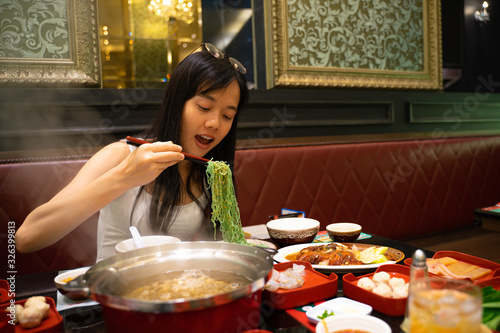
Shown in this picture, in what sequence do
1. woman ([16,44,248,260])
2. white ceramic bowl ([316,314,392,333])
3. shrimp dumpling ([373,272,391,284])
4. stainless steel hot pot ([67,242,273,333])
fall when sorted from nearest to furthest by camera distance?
stainless steel hot pot ([67,242,273,333]) < white ceramic bowl ([316,314,392,333]) < shrimp dumpling ([373,272,391,284]) < woman ([16,44,248,260])

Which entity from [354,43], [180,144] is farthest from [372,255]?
[354,43]

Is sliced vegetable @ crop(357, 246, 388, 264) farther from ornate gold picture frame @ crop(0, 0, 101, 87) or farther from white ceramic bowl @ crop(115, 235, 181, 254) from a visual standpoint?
ornate gold picture frame @ crop(0, 0, 101, 87)

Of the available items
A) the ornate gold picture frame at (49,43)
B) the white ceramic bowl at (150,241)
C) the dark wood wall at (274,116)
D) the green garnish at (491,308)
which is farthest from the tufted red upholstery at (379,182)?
the green garnish at (491,308)

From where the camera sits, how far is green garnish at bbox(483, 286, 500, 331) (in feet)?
2.77

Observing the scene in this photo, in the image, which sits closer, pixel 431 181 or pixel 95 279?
pixel 95 279

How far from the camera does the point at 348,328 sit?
2.78 feet

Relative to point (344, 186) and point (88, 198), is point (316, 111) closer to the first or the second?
point (344, 186)

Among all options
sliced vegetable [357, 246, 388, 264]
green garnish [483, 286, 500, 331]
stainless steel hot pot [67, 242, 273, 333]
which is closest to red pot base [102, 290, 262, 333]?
stainless steel hot pot [67, 242, 273, 333]

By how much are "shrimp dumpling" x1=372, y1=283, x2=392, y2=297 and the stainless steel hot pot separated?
0.31 meters

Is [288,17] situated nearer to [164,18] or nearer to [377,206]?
[377,206]

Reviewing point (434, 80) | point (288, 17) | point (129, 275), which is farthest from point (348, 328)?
point (434, 80)

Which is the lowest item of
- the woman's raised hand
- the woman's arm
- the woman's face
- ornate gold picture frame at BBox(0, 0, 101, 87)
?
the woman's arm

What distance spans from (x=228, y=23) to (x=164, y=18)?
1.00 meters

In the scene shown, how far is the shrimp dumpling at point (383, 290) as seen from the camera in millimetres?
974
